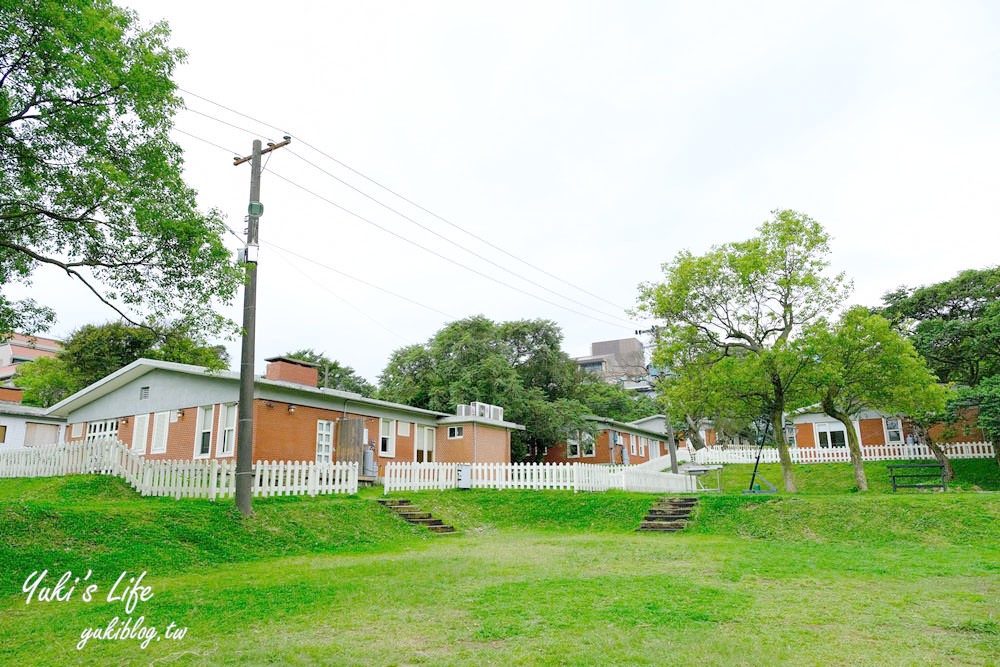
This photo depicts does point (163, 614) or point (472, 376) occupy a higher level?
point (472, 376)

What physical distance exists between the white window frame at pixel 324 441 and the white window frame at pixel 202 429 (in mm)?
3424

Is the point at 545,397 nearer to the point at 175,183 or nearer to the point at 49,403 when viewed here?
the point at 175,183

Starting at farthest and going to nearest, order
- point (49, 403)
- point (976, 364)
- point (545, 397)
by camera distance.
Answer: point (49, 403), point (545, 397), point (976, 364)

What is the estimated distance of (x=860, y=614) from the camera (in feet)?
20.3

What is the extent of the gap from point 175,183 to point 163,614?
7465 millimetres

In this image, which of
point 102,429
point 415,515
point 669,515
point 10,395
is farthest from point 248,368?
point 10,395

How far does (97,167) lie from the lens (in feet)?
32.5

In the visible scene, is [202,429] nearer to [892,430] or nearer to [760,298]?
[760,298]

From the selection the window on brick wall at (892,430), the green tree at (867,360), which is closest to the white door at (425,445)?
the green tree at (867,360)

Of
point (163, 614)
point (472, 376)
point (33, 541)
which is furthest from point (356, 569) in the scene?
point (472, 376)

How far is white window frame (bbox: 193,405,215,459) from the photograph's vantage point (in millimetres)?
20672

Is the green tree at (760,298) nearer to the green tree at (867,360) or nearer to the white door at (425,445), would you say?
the green tree at (867,360)

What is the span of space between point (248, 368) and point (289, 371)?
31.4ft

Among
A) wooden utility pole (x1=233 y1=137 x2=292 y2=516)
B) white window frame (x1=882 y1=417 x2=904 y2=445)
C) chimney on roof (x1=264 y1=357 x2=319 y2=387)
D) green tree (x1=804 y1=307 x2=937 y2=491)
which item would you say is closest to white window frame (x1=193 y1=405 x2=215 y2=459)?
chimney on roof (x1=264 y1=357 x2=319 y2=387)
